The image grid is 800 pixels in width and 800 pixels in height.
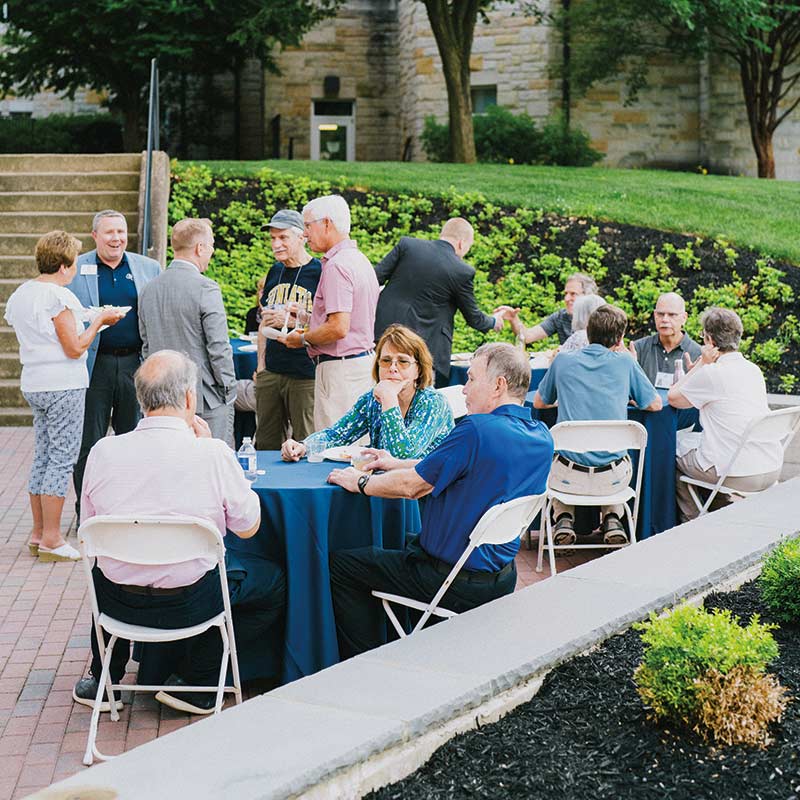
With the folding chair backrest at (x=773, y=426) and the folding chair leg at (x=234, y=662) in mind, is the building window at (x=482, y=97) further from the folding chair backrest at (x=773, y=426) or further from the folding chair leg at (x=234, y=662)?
the folding chair leg at (x=234, y=662)

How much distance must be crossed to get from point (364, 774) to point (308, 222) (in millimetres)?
4202

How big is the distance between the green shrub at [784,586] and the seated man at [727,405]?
243 cm

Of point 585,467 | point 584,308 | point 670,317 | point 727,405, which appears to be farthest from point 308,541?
point 670,317

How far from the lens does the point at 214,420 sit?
22.7 feet

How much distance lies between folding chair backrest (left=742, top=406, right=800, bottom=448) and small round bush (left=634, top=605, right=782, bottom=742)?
3.36m

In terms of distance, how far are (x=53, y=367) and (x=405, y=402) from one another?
7.84 ft

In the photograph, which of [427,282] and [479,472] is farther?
[427,282]

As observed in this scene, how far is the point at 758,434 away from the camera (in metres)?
6.95

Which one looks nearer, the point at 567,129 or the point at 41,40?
the point at 41,40

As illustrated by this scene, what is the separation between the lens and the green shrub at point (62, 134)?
27453mm

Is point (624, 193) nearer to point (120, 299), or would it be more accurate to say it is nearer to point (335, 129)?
point (120, 299)

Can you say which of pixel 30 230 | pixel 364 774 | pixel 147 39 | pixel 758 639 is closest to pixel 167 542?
pixel 364 774

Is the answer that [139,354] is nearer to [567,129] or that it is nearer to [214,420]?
[214,420]

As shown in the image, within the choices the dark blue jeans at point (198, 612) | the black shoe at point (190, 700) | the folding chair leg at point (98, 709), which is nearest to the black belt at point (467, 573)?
the dark blue jeans at point (198, 612)
